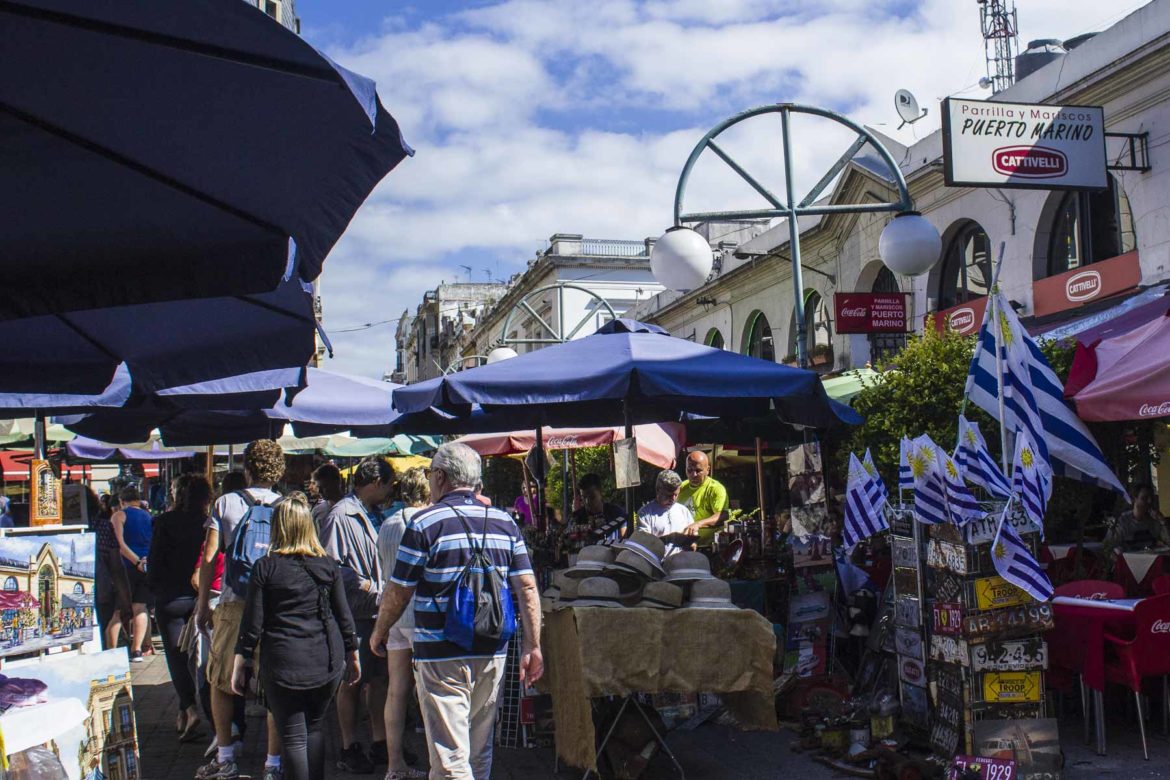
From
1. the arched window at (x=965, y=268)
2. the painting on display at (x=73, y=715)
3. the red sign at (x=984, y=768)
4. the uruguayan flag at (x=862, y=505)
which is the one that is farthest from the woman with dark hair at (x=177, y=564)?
the arched window at (x=965, y=268)

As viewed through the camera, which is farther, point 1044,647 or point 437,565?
point 1044,647

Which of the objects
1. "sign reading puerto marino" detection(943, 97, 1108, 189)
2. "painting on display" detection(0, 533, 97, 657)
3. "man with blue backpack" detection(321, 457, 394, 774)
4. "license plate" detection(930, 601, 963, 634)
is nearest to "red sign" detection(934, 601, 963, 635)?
"license plate" detection(930, 601, 963, 634)

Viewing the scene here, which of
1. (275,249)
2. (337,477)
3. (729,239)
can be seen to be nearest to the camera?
(275,249)

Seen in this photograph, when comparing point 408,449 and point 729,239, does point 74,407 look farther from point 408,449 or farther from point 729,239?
point 729,239

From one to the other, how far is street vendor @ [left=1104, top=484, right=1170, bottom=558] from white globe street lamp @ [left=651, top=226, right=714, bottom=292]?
462 cm

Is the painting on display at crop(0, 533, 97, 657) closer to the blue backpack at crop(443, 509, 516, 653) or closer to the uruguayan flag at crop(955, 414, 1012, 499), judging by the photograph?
the blue backpack at crop(443, 509, 516, 653)

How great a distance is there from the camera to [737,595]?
7.86 m

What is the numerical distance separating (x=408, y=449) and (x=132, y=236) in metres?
11.3

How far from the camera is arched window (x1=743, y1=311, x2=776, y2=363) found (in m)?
28.7

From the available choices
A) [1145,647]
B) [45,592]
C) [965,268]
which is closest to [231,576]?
[45,592]

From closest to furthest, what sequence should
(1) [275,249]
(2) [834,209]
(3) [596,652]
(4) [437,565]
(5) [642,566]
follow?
(1) [275,249]
(4) [437,565]
(3) [596,652]
(5) [642,566]
(2) [834,209]

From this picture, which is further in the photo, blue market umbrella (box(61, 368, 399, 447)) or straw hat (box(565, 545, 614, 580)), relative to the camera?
blue market umbrella (box(61, 368, 399, 447))

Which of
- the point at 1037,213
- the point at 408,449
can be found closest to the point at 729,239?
the point at 1037,213

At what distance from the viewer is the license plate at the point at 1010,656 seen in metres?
5.79
